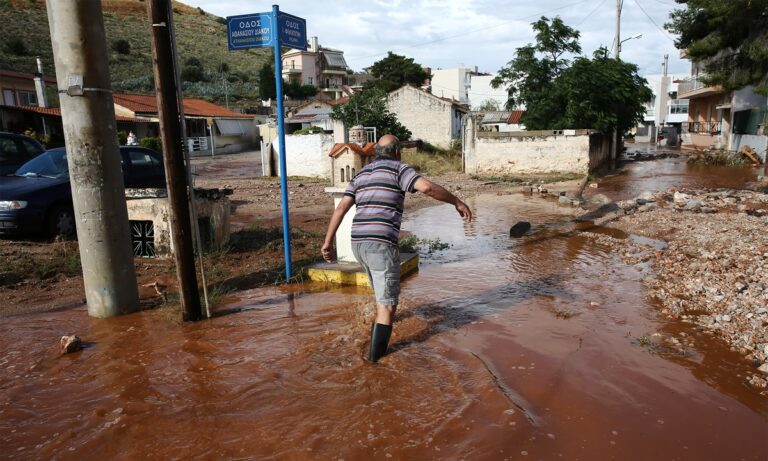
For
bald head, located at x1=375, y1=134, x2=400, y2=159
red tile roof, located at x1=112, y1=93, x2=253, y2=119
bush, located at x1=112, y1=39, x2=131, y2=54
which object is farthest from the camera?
bush, located at x1=112, y1=39, x2=131, y2=54

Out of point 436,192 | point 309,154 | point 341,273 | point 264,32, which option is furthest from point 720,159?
point 436,192

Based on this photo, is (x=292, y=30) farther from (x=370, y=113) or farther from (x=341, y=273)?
(x=370, y=113)

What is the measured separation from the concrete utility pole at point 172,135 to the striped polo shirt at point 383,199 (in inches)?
66.6

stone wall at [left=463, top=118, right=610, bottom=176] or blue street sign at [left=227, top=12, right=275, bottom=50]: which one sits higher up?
blue street sign at [left=227, top=12, right=275, bottom=50]

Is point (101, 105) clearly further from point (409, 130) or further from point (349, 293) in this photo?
point (409, 130)

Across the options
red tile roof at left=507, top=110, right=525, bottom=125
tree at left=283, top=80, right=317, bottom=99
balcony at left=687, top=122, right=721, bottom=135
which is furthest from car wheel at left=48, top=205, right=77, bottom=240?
tree at left=283, top=80, right=317, bottom=99

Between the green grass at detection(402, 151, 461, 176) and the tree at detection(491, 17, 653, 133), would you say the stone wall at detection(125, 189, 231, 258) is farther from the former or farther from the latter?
the tree at detection(491, 17, 653, 133)

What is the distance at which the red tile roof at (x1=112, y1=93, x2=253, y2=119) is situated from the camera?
32522mm

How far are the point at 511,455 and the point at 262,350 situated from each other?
2291 mm

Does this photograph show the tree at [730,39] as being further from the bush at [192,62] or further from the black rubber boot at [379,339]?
the bush at [192,62]

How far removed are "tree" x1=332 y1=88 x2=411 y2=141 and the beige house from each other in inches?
163

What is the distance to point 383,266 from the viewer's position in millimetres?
4109

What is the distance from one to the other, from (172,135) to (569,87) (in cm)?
2101

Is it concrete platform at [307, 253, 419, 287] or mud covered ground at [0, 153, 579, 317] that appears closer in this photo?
mud covered ground at [0, 153, 579, 317]
